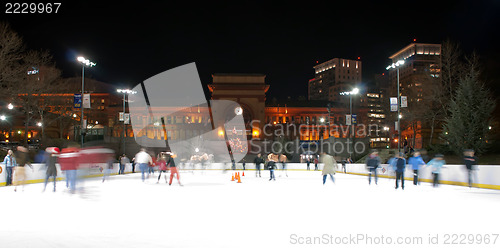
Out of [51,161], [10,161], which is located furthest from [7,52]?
[51,161]

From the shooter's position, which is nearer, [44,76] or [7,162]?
[7,162]

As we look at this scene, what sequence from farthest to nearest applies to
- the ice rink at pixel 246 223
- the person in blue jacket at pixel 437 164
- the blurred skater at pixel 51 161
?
1. the person in blue jacket at pixel 437 164
2. the blurred skater at pixel 51 161
3. the ice rink at pixel 246 223

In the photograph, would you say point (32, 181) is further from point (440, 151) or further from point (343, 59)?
point (343, 59)

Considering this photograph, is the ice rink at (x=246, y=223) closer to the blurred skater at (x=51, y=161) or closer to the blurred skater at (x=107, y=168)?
the blurred skater at (x=51, y=161)

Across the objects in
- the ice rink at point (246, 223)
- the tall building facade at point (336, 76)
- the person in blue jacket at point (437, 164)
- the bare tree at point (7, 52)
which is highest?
the tall building facade at point (336, 76)

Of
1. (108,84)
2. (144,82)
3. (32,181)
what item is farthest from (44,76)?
(108,84)

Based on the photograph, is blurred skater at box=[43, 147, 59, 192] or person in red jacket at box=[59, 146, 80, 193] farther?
blurred skater at box=[43, 147, 59, 192]

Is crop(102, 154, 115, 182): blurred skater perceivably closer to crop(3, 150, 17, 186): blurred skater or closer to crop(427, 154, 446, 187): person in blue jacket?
crop(3, 150, 17, 186): blurred skater

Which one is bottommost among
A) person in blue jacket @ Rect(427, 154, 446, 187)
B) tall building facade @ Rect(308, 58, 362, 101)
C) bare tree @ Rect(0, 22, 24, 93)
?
person in blue jacket @ Rect(427, 154, 446, 187)

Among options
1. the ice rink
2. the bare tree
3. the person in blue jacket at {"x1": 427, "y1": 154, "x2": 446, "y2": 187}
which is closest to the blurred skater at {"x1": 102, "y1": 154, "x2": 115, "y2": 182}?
the ice rink

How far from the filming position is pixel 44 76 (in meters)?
40.6

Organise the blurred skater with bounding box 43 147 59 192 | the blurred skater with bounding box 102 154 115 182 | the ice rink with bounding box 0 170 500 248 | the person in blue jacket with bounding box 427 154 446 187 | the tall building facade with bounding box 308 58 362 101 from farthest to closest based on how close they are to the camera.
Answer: the tall building facade with bounding box 308 58 362 101 → the blurred skater with bounding box 102 154 115 182 → the person in blue jacket with bounding box 427 154 446 187 → the blurred skater with bounding box 43 147 59 192 → the ice rink with bounding box 0 170 500 248

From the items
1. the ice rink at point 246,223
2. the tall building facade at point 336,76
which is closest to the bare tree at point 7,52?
the ice rink at point 246,223

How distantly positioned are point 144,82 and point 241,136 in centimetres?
3748
